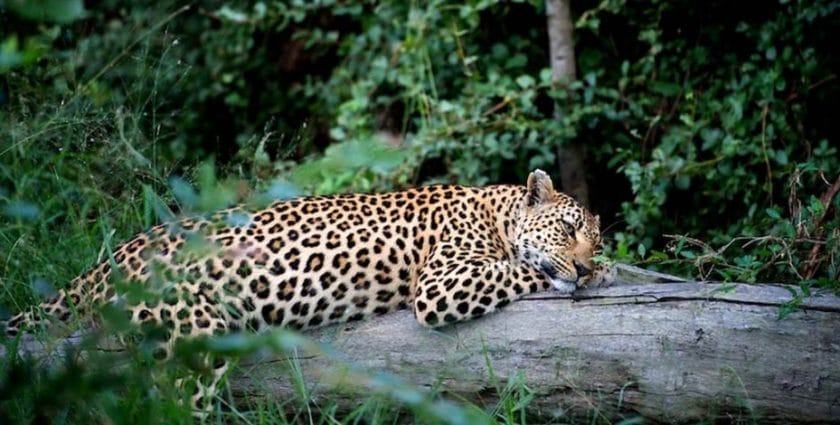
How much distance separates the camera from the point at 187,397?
4742 mm

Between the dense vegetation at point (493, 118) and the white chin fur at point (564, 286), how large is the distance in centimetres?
49

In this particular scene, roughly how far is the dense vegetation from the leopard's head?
1.62 feet

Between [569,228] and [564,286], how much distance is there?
21.6 inches

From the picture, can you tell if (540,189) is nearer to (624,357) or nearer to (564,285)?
(564,285)

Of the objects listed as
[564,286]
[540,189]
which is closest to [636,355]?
[564,286]

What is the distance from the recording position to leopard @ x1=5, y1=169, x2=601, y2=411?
19.7ft

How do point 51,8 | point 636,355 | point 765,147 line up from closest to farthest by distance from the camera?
point 51,8 < point 636,355 < point 765,147

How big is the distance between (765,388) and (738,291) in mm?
532

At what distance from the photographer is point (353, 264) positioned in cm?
640

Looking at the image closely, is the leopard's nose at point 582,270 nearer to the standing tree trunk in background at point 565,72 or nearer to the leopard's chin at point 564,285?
the leopard's chin at point 564,285

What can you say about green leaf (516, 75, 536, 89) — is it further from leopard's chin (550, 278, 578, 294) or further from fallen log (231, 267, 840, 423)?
fallen log (231, 267, 840, 423)

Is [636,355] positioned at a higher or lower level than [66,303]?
lower

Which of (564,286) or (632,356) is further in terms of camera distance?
(564,286)

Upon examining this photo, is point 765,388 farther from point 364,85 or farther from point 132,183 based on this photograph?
point 364,85
